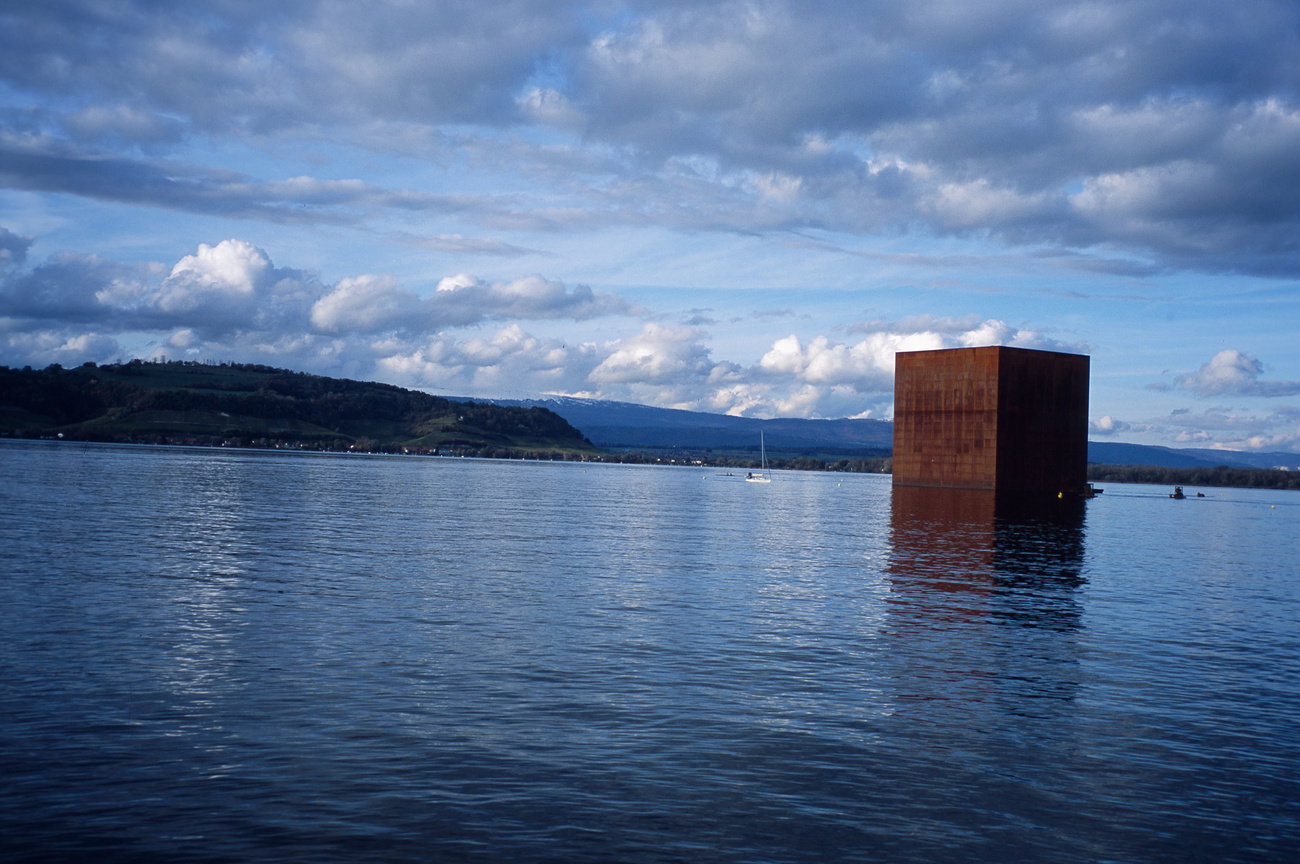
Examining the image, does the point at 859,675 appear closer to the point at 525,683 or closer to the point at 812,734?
the point at 812,734

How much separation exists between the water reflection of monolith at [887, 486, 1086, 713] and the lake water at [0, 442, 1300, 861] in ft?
0.59

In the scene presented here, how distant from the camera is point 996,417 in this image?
436 feet

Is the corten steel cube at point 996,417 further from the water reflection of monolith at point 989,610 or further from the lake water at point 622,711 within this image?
the lake water at point 622,711

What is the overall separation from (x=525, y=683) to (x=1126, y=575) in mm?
35643

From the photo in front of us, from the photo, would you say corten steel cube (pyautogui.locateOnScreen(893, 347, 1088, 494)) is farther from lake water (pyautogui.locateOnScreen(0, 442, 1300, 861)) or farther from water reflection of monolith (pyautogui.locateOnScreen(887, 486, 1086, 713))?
lake water (pyautogui.locateOnScreen(0, 442, 1300, 861))

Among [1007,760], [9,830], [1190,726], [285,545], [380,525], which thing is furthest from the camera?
[380,525]

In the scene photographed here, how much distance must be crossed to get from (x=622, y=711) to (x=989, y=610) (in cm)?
1876

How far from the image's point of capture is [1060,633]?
28.3 metres

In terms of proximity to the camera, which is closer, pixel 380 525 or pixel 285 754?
pixel 285 754

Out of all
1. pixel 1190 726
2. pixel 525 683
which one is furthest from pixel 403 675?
pixel 1190 726

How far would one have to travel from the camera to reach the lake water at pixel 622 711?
12.3 m

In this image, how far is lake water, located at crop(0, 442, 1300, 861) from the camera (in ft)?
40.3

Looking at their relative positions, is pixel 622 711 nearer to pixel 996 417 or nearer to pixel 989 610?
A: pixel 989 610

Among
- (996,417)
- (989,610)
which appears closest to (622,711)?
(989,610)
